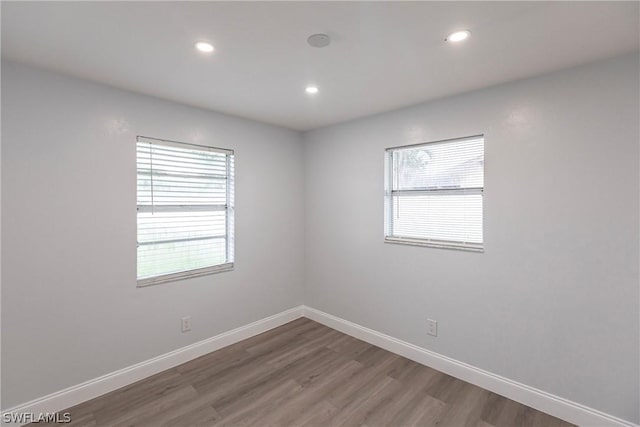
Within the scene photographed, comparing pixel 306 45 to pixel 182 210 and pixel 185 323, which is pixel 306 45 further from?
pixel 185 323

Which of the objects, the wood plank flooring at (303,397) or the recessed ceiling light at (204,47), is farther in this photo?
the wood plank flooring at (303,397)

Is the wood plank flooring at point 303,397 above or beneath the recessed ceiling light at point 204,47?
beneath

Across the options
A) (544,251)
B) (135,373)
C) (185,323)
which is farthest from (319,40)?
(135,373)

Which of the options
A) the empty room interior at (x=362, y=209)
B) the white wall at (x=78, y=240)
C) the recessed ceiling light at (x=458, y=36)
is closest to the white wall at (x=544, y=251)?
the empty room interior at (x=362, y=209)

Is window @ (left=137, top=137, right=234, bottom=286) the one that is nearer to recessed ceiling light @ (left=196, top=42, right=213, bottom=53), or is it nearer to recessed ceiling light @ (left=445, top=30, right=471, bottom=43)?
recessed ceiling light @ (left=196, top=42, right=213, bottom=53)

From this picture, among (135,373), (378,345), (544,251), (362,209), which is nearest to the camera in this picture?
(544,251)

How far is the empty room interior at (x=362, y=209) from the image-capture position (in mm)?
1760

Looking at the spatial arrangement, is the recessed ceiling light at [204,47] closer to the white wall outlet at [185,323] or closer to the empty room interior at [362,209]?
the empty room interior at [362,209]

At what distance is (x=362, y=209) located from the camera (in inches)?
133

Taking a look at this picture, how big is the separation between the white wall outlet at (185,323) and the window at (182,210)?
1.37ft

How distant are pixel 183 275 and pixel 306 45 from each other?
7.59 feet

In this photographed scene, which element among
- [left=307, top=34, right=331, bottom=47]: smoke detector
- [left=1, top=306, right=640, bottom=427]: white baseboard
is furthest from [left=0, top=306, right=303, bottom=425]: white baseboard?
[left=307, top=34, right=331, bottom=47]: smoke detector

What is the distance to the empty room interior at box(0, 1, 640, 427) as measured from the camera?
176 cm

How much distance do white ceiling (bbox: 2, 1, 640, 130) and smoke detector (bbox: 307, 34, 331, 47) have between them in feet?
0.12
